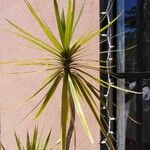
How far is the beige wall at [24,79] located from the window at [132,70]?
0.58 feet

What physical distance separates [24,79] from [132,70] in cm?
149

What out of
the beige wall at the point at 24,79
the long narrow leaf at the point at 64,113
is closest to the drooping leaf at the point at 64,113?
the long narrow leaf at the point at 64,113

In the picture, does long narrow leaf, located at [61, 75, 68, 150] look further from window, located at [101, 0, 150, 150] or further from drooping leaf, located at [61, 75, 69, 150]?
window, located at [101, 0, 150, 150]

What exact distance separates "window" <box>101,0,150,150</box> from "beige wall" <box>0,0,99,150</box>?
176 millimetres

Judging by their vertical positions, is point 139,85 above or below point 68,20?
below

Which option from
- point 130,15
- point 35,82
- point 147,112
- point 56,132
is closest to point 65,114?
point 147,112

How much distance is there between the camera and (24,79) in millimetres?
4922

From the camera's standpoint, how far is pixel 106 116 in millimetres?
3850

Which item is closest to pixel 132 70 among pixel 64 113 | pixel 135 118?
pixel 135 118

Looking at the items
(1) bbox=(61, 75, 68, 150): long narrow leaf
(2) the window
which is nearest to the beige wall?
(2) the window

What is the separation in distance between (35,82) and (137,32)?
4.51ft

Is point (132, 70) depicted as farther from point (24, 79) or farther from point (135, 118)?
point (24, 79)

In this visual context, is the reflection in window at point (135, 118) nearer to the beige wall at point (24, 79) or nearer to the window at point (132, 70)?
the window at point (132, 70)

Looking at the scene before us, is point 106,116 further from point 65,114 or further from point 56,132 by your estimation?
point 65,114
